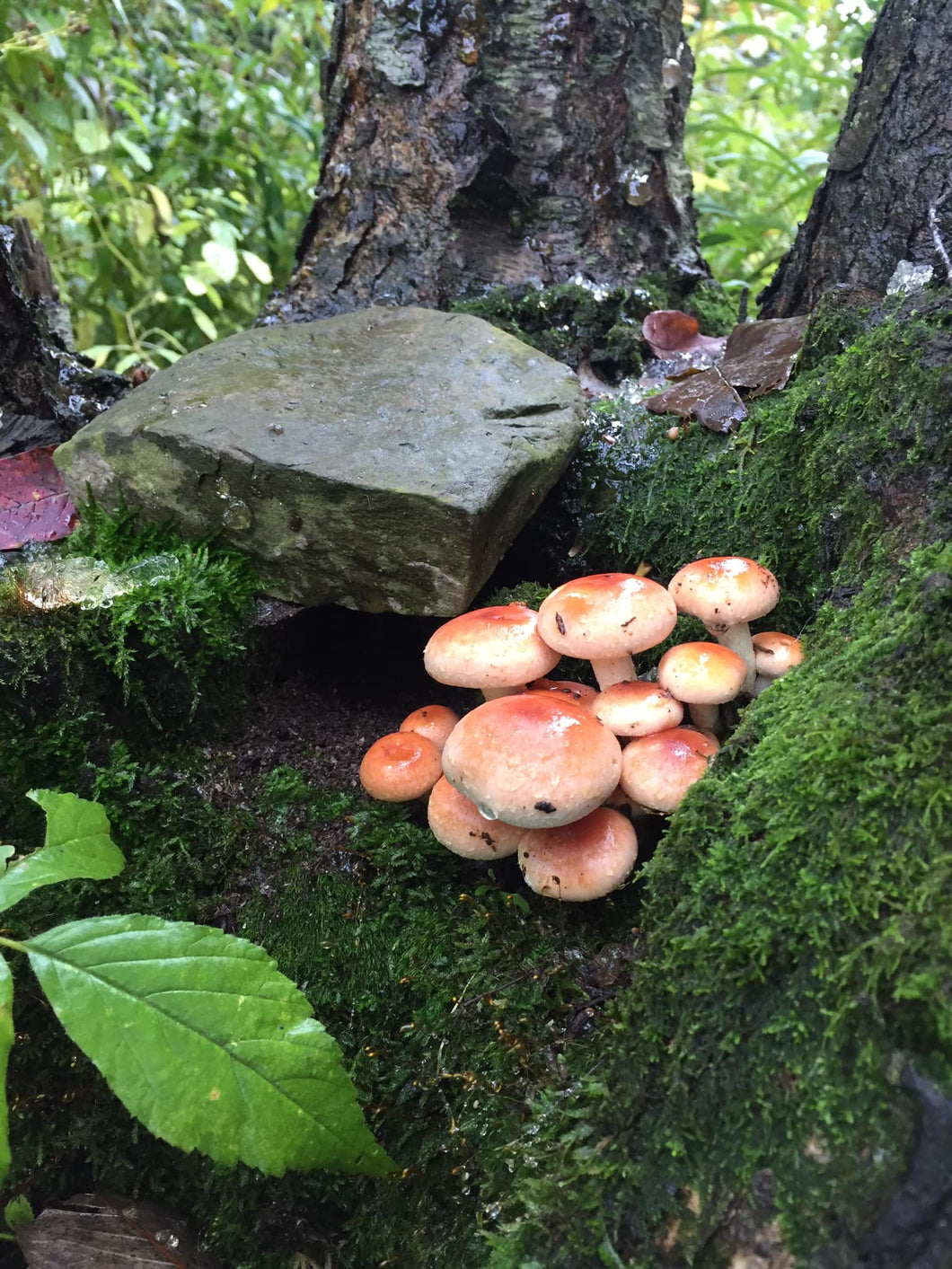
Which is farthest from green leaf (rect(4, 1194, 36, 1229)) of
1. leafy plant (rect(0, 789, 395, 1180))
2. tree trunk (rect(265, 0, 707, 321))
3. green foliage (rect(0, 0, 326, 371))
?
green foliage (rect(0, 0, 326, 371))

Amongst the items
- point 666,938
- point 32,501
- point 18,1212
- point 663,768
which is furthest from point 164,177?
point 666,938

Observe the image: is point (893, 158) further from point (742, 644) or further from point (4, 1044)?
point (4, 1044)

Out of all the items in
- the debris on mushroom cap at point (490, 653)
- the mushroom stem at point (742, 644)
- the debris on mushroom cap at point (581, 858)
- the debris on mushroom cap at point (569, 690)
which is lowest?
the debris on mushroom cap at point (581, 858)

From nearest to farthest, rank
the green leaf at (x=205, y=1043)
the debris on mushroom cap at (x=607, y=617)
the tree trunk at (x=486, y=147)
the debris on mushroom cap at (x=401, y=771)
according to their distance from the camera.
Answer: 1. the green leaf at (x=205, y=1043)
2. the debris on mushroom cap at (x=607, y=617)
3. the debris on mushroom cap at (x=401, y=771)
4. the tree trunk at (x=486, y=147)

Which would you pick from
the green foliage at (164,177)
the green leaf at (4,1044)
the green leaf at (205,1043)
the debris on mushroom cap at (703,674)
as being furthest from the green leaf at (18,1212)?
the green foliage at (164,177)

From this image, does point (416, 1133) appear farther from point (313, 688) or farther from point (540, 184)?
point (540, 184)

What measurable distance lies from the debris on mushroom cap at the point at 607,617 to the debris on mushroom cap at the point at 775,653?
388 mm

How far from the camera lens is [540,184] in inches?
164

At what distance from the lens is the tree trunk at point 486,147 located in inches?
159

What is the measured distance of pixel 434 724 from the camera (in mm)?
2641

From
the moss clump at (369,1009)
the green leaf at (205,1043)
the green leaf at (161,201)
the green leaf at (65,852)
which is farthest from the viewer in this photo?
the green leaf at (161,201)

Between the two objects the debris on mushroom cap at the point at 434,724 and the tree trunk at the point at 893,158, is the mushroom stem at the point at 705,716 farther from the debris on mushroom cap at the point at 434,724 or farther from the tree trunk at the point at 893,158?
the tree trunk at the point at 893,158

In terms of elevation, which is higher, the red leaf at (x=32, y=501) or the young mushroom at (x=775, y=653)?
the young mushroom at (x=775, y=653)

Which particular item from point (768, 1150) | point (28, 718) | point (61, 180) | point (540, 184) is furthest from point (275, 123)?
point (768, 1150)
